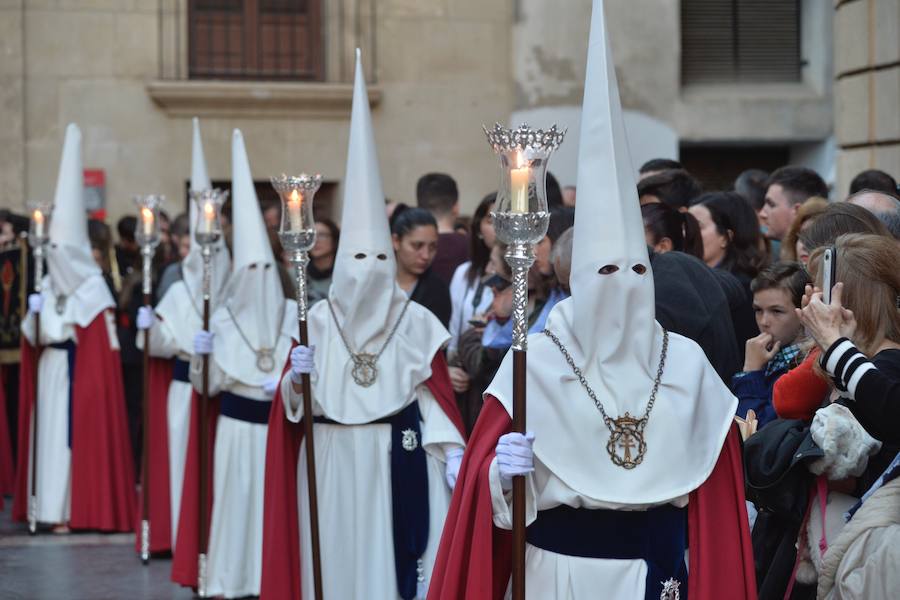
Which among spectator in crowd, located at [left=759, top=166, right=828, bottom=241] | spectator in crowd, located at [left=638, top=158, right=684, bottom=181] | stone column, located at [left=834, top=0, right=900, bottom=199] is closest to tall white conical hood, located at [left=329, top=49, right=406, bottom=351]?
spectator in crowd, located at [left=638, top=158, right=684, bottom=181]

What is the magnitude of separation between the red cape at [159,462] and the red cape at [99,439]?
15.6 inches

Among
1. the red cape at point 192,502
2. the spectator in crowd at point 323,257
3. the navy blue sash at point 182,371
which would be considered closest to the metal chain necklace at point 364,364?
the red cape at point 192,502

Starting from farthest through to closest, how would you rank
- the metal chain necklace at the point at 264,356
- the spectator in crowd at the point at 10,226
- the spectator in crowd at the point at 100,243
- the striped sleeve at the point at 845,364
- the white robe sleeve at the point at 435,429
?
1. the spectator in crowd at the point at 10,226
2. the spectator in crowd at the point at 100,243
3. the metal chain necklace at the point at 264,356
4. the white robe sleeve at the point at 435,429
5. the striped sleeve at the point at 845,364

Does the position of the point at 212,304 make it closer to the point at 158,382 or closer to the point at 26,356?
the point at 158,382

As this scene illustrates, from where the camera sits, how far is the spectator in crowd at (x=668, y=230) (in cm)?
604

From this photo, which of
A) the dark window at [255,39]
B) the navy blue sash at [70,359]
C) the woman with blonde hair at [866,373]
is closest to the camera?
the woman with blonde hair at [866,373]

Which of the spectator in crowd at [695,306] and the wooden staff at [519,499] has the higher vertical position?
the spectator in crowd at [695,306]

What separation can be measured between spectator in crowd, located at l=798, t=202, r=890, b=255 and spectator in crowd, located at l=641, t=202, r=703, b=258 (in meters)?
0.71

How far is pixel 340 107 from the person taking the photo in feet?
50.0

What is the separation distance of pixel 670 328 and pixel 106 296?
19.2ft

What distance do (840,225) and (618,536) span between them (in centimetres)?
155

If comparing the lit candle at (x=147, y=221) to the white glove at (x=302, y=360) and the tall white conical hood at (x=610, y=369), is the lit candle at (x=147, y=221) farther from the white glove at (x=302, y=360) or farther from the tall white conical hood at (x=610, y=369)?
the tall white conical hood at (x=610, y=369)

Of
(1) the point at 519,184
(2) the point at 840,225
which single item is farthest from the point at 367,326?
(1) the point at 519,184

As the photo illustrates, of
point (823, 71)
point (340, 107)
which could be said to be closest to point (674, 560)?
point (340, 107)
